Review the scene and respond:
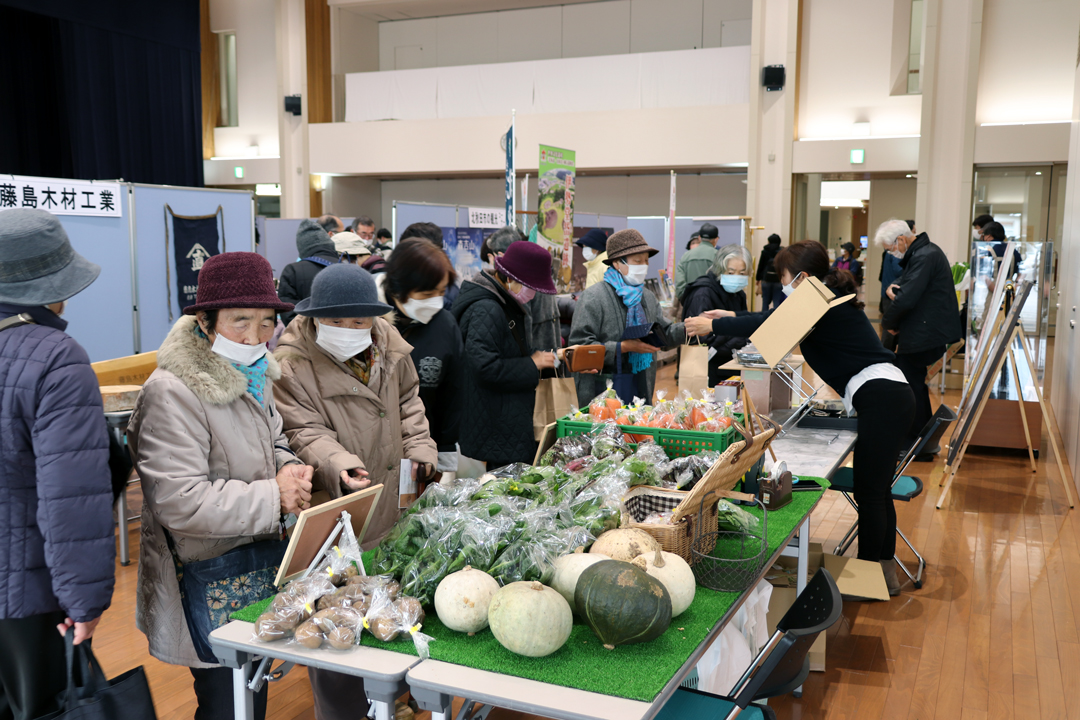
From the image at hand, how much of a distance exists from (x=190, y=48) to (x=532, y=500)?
13.3 m

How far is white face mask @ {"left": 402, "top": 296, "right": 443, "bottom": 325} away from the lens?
320cm

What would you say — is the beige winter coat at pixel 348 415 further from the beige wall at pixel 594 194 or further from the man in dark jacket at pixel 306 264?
the beige wall at pixel 594 194

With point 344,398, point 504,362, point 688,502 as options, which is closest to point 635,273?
point 504,362

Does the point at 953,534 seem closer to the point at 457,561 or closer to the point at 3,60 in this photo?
the point at 457,561

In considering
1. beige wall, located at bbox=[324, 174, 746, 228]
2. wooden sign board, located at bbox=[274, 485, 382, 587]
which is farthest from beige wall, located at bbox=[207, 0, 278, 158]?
wooden sign board, located at bbox=[274, 485, 382, 587]

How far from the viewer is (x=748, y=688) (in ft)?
5.89

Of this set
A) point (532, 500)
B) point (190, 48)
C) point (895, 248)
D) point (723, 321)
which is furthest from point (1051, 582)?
point (190, 48)

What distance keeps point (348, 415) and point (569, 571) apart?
0.97 metres

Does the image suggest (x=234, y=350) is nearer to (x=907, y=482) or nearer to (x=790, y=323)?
(x=790, y=323)

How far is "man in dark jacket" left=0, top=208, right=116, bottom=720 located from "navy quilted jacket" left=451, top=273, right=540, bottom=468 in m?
1.72

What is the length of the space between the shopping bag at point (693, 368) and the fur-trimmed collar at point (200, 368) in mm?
2541

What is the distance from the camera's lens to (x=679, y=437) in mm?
2824

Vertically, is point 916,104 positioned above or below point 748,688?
above

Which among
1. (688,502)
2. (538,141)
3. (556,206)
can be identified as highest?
(538,141)
